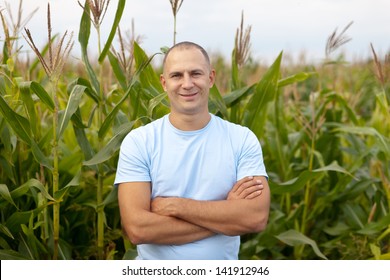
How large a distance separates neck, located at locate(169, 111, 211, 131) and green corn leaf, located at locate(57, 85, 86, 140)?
663 mm

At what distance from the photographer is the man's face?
2.46 m

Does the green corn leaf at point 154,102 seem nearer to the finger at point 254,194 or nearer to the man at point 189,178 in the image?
the man at point 189,178

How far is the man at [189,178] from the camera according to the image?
2.50 meters

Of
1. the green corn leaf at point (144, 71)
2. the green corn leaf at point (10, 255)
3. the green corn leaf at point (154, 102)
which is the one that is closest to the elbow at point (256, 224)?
the green corn leaf at point (154, 102)

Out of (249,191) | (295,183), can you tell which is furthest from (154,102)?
(295,183)

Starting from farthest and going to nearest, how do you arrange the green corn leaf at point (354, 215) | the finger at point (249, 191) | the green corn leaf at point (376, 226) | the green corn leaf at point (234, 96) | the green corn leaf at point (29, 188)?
1. the green corn leaf at point (354, 215)
2. the green corn leaf at point (376, 226)
3. the green corn leaf at point (234, 96)
4. the green corn leaf at point (29, 188)
5. the finger at point (249, 191)

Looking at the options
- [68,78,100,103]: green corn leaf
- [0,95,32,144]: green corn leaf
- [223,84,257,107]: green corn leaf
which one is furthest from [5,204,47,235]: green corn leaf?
[223,84,257,107]: green corn leaf

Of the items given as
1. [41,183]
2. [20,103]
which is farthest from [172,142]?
[20,103]

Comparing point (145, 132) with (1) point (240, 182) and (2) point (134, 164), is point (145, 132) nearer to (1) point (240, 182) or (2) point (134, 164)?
(2) point (134, 164)

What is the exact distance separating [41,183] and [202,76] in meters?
1.11

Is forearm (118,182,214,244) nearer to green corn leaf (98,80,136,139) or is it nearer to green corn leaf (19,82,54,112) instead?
green corn leaf (98,80,136,139)
